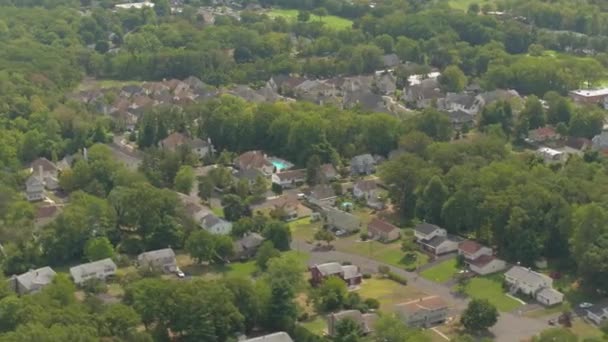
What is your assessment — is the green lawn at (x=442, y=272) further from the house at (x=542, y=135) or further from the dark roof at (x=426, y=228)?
the house at (x=542, y=135)

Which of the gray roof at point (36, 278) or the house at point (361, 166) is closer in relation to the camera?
the gray roof at point (36, 278)

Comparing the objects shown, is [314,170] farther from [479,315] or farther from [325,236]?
[479,315]

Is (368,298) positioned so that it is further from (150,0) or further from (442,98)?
(150,0)

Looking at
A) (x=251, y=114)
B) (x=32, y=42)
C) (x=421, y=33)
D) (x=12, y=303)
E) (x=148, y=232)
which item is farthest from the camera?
(x=421, y=33)

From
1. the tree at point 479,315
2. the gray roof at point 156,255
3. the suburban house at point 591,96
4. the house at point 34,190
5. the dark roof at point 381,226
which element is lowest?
the house at point 34,190

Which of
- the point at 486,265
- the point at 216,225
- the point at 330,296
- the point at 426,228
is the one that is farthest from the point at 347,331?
the point at 216,225

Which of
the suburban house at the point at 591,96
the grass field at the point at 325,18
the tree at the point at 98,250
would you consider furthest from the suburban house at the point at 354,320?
the grass field at the point at 325,18

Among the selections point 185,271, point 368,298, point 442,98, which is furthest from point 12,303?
point 442,98
